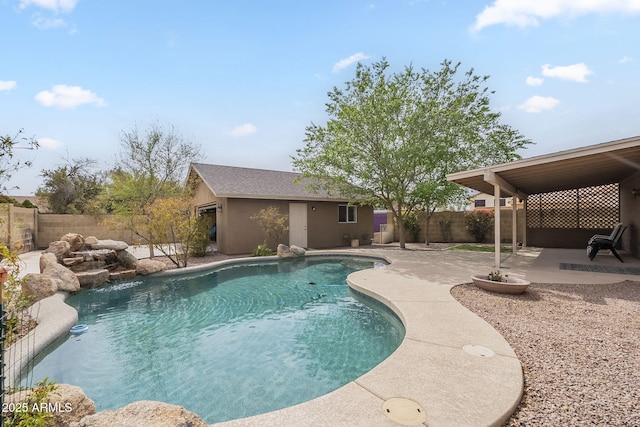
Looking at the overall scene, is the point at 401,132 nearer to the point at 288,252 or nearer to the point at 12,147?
the point at 288,252

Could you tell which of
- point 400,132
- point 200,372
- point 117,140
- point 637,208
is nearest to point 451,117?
point 400,132

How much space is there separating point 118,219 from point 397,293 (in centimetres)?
1201

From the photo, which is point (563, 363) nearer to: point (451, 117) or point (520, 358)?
point (520, 358)

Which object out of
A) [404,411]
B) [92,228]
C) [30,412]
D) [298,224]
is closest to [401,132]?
[298,224]

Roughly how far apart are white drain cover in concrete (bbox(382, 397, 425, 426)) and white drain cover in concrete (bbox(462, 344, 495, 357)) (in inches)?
51.4

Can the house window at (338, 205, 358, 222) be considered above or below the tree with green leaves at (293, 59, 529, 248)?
below

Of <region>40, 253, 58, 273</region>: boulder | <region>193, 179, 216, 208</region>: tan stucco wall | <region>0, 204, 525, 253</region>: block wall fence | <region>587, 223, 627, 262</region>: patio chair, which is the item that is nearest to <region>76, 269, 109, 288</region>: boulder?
<region>40, 253, 58, 273</region>: boulder

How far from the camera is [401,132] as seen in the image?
470 inches

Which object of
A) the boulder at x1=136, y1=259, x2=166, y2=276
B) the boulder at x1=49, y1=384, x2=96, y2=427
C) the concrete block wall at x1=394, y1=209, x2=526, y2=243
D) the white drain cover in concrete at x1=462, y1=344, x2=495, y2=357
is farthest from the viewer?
the concrete block wall at x1=394, y1=209, x2=526, y2=243

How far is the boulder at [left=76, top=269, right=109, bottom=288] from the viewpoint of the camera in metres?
7.88

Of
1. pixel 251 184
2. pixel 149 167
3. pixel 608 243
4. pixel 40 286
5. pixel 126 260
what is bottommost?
pixel 40 286

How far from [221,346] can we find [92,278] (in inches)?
227

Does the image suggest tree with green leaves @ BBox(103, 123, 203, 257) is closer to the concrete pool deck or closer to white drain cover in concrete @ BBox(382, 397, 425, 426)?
the concrete pool deck

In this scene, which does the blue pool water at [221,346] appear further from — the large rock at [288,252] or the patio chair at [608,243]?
the patio chair at [608,243]
